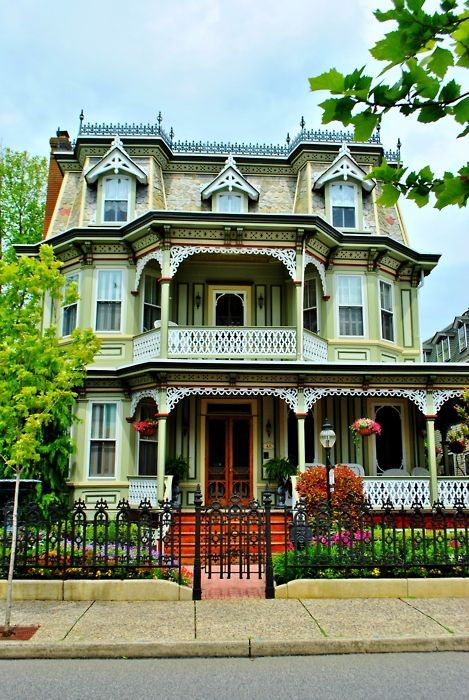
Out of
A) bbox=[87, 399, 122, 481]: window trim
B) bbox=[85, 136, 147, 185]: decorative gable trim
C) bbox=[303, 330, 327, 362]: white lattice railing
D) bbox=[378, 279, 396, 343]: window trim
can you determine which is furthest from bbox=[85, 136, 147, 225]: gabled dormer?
bbox=[378, 279, 396, 343]: window trim

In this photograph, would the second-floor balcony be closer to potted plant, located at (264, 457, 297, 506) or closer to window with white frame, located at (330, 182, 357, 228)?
potted plant, located at (264, 457, 297, 506)

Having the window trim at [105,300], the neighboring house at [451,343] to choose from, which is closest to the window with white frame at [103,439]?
the window trim at [105,300]

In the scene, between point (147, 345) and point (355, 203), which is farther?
point (355, 203)

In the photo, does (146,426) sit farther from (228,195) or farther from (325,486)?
(228,195)

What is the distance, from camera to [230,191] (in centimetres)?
1947

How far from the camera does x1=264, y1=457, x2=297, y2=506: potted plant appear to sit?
55.8 ft

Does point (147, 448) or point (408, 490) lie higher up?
point (147, 448)

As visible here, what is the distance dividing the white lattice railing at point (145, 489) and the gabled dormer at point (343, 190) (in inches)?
376

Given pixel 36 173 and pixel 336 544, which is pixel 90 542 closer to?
pixel 336 544

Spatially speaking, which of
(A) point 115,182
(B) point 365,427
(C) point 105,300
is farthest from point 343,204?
(C) point 105,300

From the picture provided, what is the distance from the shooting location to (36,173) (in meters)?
28.4

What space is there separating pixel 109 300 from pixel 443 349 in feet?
102

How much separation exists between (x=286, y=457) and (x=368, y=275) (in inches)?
240

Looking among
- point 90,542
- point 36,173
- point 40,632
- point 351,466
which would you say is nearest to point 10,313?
point 90,542
